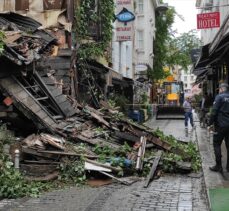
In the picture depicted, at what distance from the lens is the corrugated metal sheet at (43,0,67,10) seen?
60.4ft

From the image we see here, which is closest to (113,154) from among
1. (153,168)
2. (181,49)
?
(153,168)

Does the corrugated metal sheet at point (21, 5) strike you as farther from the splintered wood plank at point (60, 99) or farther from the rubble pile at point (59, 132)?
the splintered wood plank at point (60, 99)

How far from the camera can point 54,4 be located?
728 inches

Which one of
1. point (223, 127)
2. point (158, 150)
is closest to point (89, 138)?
Result: point (158, 150)

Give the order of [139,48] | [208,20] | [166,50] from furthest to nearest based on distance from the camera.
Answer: [166,50]
[139,48]
[208,20]

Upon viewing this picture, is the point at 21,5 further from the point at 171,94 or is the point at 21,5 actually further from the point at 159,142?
the point at 171,94

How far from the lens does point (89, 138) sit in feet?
38.1

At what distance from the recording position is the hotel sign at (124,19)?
24.0 m

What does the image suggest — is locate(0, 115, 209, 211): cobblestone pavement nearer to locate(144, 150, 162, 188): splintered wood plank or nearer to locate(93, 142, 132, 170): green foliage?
locate(144, 150, 162, 188): splintered wood plank

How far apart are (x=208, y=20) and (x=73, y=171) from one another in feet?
36.0

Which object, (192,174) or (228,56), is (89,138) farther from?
(228,56)

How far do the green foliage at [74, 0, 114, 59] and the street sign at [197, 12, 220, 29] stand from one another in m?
4.31

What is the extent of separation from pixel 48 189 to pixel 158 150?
3.53 metres

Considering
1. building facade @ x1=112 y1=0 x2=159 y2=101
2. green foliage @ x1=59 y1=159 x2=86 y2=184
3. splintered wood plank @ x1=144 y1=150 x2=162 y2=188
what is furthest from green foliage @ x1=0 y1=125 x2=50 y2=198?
building facade @ x1=112 y1=0 x2=159 y2=101
